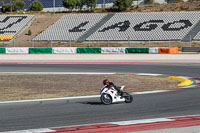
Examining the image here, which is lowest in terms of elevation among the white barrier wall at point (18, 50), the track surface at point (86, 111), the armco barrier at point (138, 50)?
the white barrier wall at point (18, 50)

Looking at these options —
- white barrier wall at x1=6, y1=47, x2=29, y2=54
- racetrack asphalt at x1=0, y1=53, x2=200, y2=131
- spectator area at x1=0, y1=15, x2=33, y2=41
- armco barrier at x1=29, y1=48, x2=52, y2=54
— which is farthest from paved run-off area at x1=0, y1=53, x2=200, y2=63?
spectator area at x1=0, y1=15, x2=33, y2=41

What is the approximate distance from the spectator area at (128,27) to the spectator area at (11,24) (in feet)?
17.5

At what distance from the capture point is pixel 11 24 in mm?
62719

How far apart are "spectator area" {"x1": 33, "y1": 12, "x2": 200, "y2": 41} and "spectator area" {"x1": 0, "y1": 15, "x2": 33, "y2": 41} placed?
5.32 meters

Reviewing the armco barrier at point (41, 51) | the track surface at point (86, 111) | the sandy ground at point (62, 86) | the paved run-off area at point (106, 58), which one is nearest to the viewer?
the track surface at point (86, 111)

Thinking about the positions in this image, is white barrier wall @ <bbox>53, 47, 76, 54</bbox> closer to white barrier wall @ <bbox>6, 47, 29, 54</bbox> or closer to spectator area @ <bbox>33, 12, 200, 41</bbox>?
white barrier wall @ <bbox>6, 47, 29, 54</bbox>

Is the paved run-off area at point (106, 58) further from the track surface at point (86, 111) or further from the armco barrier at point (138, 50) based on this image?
the track surface at point (86, 111)

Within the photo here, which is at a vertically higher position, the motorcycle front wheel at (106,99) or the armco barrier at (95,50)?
the motorcycle front wheel at (106,99)

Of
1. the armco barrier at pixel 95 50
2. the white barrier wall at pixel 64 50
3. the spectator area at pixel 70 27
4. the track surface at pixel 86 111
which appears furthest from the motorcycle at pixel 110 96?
the spectator area at pixel 70 27

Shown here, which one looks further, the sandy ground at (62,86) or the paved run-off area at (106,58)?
the paved run-off area at (106,58)

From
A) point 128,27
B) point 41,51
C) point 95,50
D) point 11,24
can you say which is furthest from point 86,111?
point 11,24

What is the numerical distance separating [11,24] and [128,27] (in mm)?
21020

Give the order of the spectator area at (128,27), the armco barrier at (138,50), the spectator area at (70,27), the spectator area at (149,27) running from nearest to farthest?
the armco barrier at (138,50), the spectator area at (149,27), the spectator area at (128,27), the spectator area at (70,27)

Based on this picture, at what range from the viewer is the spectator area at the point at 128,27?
165 feet
